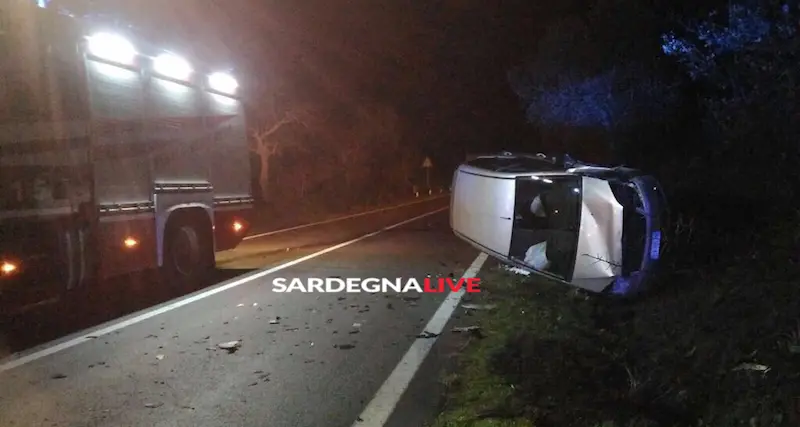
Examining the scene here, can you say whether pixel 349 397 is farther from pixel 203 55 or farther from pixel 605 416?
pixel 203 55

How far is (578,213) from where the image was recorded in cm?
825

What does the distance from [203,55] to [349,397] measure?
856 cm

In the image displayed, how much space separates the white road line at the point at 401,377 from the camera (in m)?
5.37

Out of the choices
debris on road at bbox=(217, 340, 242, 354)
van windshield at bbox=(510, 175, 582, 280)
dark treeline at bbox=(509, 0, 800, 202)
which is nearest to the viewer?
debris on road at bbox=(217, 340, 242, 354)

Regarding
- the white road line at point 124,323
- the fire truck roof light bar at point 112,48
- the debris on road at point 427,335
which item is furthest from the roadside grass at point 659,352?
the fire truck roof light bar at point 112,48

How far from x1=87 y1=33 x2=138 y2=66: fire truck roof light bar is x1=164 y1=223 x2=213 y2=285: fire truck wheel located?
252 cm

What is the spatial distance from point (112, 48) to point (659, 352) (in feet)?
24.7

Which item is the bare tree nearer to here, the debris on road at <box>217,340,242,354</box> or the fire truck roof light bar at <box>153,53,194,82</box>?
the fire truck roof light bar at <box>153,53,194,82</box>

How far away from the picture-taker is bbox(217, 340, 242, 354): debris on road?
730 cm

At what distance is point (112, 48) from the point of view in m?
9.62

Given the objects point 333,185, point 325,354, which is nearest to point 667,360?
point 325,354

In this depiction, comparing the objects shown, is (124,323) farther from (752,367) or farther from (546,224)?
(752,367)

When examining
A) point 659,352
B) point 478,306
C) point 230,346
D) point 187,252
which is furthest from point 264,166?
point 659,352

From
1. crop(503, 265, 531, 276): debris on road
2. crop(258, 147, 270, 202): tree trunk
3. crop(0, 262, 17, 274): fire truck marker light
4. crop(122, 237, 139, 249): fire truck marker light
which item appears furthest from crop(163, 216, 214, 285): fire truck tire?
crop(258, 147, 270, 202): tree trunk
